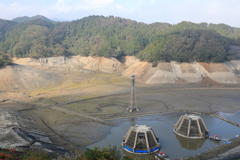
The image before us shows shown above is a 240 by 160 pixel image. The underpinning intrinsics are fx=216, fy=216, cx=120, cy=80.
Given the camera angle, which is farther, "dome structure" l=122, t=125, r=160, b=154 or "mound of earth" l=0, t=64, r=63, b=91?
"mound of earth" l=0, t=64, r=63, b=91

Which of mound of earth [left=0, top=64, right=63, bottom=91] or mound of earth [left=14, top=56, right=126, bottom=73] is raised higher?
mound of earth [left=14, top=56, right=126, bottom=73]

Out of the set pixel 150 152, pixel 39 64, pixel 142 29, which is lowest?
pixel 150 152

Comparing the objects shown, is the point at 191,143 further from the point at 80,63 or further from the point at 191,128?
the point at 80,63

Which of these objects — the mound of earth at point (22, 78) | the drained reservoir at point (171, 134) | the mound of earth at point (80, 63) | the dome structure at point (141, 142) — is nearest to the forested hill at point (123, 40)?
the mound of earth at point (80, 63)

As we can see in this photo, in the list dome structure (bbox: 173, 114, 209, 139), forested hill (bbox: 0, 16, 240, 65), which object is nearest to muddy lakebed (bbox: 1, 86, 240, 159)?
dome structure (bbox: 173, 114, 209, 139)

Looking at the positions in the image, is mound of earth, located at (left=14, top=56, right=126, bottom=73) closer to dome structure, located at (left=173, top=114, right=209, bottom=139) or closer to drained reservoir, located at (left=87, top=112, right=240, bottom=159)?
drained reservoir, located at (left=87, top=112, right=240, bottom=159)

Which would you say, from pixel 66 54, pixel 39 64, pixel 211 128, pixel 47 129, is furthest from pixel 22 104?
pixel 66 54

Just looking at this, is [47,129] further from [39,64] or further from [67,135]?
[39,64]

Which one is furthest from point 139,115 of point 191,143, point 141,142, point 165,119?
point 141,142
